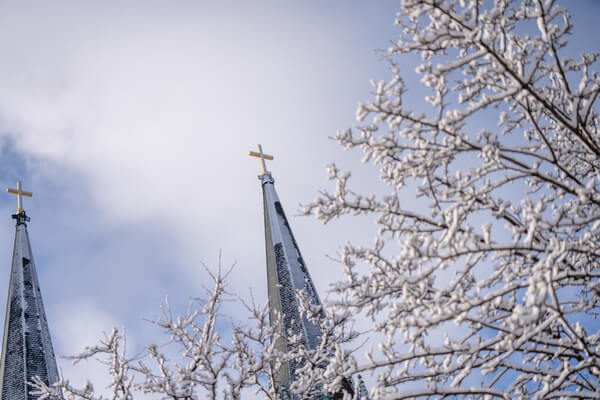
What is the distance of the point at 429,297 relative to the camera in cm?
546

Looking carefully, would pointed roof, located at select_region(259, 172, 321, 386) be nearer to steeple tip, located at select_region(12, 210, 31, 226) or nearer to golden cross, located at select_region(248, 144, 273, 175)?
golden cross, located at select_region(248, 144, 273, 175)

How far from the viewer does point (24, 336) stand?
20641mm

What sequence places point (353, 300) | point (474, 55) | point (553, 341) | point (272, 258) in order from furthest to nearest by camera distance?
point (272, 258) → point (353, 300) → point (553, 341) → point (474, 55)

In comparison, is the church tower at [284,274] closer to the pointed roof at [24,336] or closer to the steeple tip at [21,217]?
the pointed roof at [24,336]

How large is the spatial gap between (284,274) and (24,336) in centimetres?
1034

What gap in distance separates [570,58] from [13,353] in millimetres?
21205

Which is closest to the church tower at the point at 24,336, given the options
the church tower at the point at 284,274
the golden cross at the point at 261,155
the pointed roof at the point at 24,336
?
the pointed roof at the point at 24,336

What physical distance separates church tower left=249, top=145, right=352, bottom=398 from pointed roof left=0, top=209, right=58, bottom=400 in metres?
8.82

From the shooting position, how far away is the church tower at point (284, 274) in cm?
1767

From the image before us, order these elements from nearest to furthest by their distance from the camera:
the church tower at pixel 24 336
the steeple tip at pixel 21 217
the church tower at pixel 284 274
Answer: the church tower at pixel 284 274 < the church tower at pixel 24 336 < the steeple tip at pixel 21 217

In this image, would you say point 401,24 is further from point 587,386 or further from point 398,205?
point 587,386

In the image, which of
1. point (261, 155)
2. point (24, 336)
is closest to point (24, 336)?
point (24, 336)

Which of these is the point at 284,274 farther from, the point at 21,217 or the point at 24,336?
the point at 21,217

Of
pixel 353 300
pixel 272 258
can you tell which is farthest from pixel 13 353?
pixel 353 300
